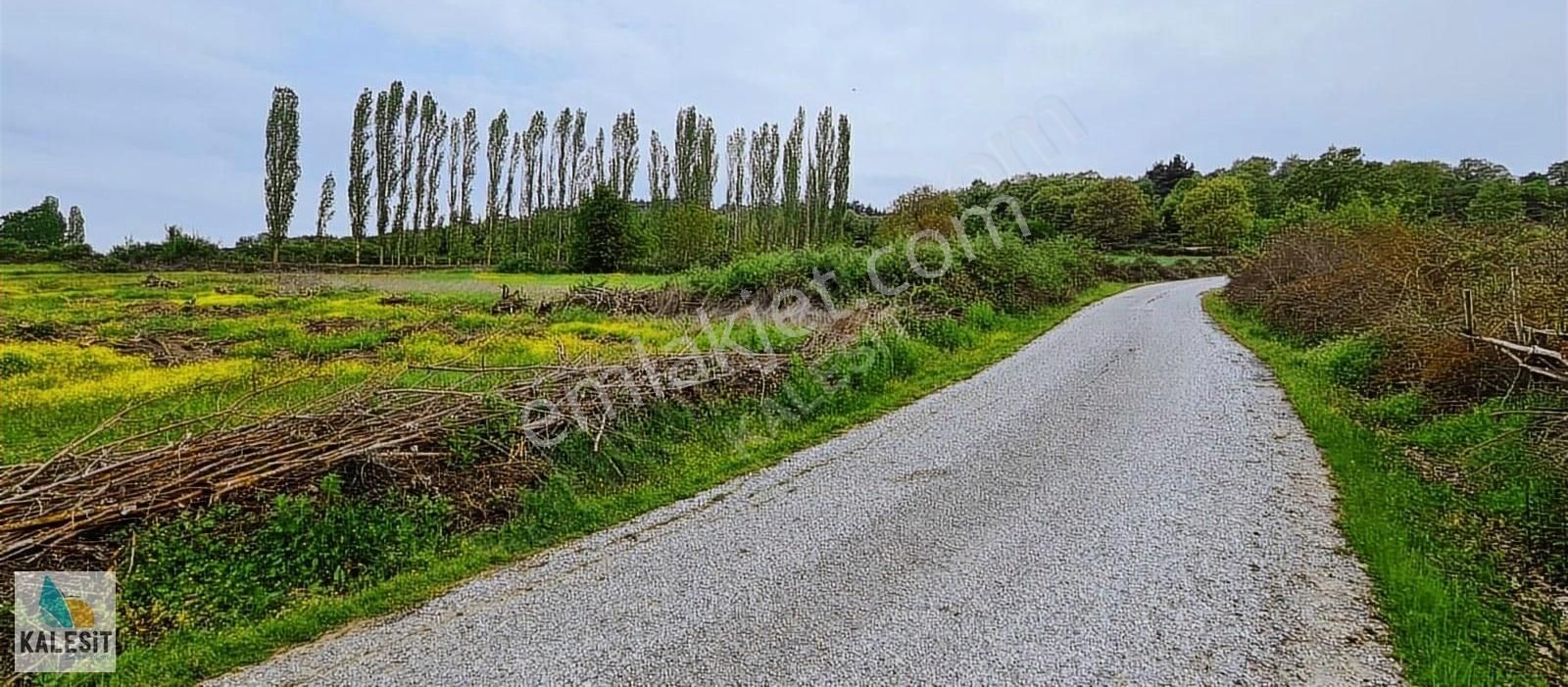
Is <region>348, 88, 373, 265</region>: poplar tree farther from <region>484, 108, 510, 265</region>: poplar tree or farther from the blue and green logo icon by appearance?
the blue and green logo icon

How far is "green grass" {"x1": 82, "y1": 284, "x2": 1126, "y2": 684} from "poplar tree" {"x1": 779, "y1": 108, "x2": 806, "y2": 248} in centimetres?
3482

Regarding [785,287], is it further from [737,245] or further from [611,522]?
[737,245]

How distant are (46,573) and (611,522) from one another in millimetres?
2744

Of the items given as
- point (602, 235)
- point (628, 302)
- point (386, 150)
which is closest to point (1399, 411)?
point (628, 302)

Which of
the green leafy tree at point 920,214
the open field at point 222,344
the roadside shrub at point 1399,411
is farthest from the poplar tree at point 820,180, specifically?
the roadside shrub at point 1399,411

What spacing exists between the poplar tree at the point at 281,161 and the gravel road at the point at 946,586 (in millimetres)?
44914

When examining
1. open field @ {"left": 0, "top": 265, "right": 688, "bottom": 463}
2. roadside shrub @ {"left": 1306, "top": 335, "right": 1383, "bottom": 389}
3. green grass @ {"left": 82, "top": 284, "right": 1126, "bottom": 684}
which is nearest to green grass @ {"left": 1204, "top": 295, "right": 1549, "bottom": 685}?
roadside shrub @ {"left": 1306, "top": 335, "right": 1383, "bottom": 389}

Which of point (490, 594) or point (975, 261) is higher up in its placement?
point (975, 261)

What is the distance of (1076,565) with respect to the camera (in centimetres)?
404

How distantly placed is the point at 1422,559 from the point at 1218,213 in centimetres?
4747

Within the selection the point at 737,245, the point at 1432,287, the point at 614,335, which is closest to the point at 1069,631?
the point at 1432,287

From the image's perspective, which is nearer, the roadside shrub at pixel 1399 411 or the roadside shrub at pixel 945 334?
the roadside shrub at pixel 1399 411

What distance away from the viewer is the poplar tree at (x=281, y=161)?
4159 cm

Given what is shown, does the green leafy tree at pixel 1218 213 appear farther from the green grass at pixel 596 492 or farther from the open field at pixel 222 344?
the green grass at pixel 596 492
